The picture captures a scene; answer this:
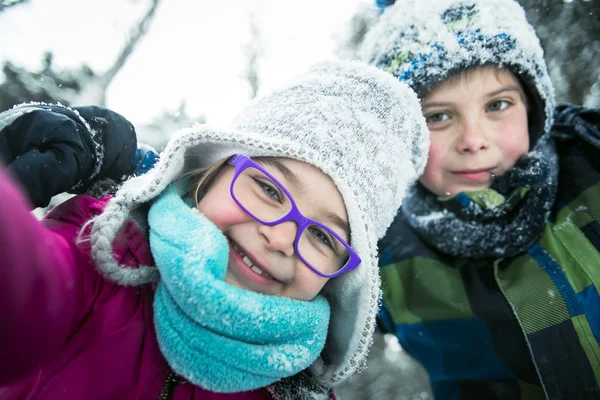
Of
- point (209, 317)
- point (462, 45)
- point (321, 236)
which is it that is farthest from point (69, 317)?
point (462, 45)

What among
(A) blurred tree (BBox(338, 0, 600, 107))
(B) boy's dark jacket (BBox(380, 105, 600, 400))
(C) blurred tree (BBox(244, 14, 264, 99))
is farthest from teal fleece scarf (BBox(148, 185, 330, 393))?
(C) blurred tree (BBox(244, 14, 264, 99))

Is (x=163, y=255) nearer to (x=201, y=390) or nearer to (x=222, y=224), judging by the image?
(x=222, y=224)

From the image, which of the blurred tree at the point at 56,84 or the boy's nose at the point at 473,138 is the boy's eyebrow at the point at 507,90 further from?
the blurred tree at the point at 56,84

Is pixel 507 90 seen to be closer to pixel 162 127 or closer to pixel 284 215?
pixel 284 215

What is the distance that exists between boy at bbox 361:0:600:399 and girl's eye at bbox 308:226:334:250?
2.28 feet

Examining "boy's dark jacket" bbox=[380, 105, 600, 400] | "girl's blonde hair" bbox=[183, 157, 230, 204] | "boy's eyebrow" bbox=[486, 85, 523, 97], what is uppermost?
"boy's eyebrow" bbox=[486, 85, 523, 97]

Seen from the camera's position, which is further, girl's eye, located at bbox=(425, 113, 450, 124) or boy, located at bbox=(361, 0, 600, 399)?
girl's eye, located at bbox=(425, 113, 450, 124)

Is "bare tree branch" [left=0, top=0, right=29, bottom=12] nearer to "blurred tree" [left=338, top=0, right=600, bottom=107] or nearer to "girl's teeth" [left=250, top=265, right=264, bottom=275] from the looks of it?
"blurred tree" [left=338, top=0, right=600, bottom=107]

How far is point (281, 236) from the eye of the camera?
909mm

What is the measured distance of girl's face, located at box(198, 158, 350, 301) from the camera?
93 centimetres

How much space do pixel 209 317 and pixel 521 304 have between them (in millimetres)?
1142

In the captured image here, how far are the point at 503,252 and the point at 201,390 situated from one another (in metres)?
1.16

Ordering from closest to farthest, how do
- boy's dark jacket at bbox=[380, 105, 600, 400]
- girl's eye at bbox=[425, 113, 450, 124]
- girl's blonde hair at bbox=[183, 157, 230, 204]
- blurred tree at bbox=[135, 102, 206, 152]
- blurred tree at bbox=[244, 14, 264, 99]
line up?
1. girl's blonde hair at bbox=[183, 157, 230, 204]
2. boy's dark jacket at bbox=[380, 105, 600, 400]
3. girl's eye at bbox=[425, 113, 450, 124]
4. blurred tree at bbox=[135, 102, 206, 152]
5. blurred tree at bbox=[244, 14, 264, 99]

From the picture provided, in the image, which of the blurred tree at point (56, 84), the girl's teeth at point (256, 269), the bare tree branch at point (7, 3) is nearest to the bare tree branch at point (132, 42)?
the blurred tree at point (56, 84)
